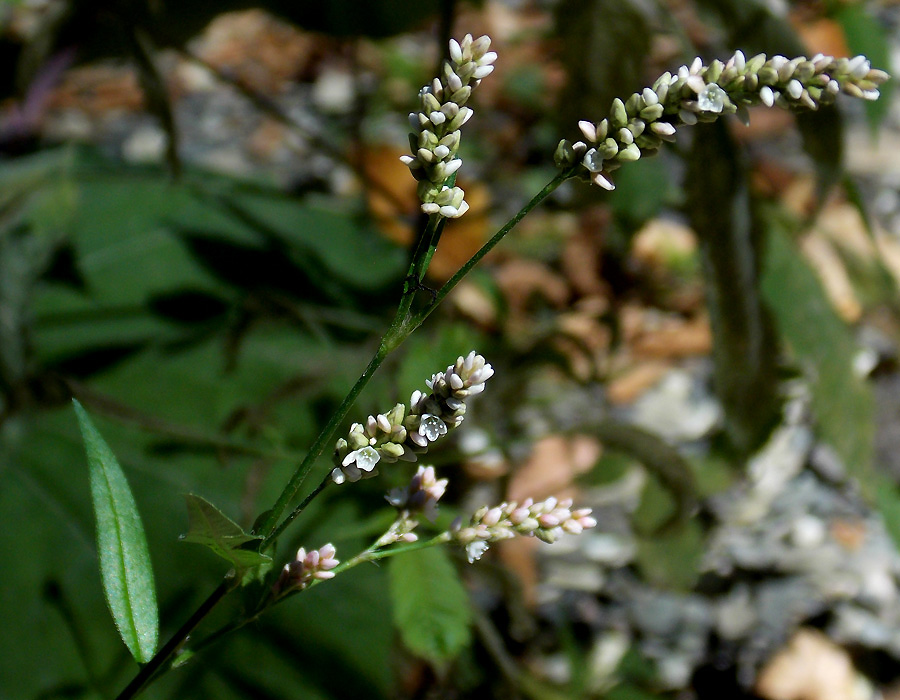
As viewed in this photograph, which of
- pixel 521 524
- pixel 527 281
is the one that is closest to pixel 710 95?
pixel 521 524

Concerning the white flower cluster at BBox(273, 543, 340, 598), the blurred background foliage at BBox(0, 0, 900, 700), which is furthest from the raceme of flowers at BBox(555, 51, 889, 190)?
the blurred background foliage at BBox(0, 0, 900, 700)

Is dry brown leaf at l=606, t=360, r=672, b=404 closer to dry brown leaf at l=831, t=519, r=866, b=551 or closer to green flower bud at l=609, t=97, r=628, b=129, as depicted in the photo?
dry brown leaf at l=831, t=519, r=866, b=551

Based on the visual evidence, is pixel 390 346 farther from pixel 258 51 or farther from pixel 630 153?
pixel 258 51

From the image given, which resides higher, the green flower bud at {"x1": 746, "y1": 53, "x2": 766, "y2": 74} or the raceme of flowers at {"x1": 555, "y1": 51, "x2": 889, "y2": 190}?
the green flower bud at {"x1": 746, "y1": 53, "x2": 766, "y2": 74}

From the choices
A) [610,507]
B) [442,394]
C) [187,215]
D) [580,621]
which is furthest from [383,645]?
[187,215]

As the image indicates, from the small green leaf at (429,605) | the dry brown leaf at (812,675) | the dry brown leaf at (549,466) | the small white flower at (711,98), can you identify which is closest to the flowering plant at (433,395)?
the small white flower at (711,98)

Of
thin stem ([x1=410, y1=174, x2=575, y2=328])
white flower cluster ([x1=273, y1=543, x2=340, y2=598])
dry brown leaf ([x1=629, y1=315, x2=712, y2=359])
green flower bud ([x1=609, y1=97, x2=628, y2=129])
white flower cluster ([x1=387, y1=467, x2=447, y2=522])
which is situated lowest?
dry brown leaf ([x1=629, y1=315, x2=712, y2=359])
